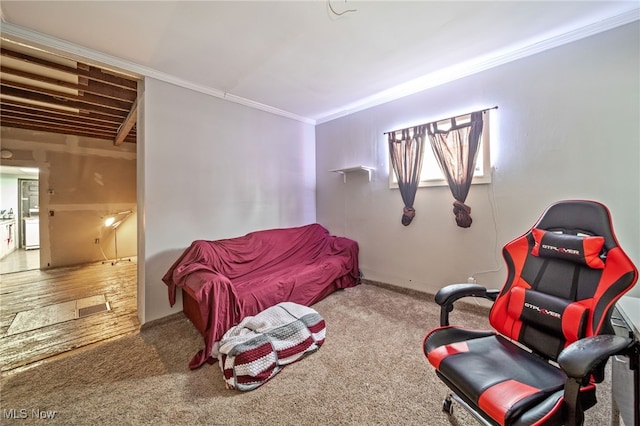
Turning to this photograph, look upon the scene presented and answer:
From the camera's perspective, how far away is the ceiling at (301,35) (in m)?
1.77

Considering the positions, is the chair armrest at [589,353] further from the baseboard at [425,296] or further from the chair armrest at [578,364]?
the baseboard at [425,296]

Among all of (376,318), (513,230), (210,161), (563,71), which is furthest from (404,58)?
(376,318)

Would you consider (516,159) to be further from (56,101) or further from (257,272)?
(56,101)

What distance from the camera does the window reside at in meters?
2.53

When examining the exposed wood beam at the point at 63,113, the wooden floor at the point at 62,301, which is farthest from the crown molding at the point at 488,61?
the wooden floor at the point at 62,301

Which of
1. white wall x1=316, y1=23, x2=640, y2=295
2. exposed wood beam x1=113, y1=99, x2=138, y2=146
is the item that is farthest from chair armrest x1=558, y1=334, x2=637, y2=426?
exposed wood beam x1=113, y1=99, x2=138, y2=146

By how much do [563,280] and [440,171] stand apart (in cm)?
183

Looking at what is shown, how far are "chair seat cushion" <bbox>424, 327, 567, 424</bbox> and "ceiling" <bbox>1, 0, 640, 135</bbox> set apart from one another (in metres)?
2.26

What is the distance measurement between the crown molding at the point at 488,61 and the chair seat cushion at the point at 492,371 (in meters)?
2.60

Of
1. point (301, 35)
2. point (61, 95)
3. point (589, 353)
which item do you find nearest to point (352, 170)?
point (301, 35)

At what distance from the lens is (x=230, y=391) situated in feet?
5.26

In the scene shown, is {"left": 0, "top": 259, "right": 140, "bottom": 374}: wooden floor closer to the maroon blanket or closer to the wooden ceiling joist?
the maroon blanket

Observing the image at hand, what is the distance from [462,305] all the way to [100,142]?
7164mm

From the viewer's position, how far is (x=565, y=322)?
1175 millimetres
